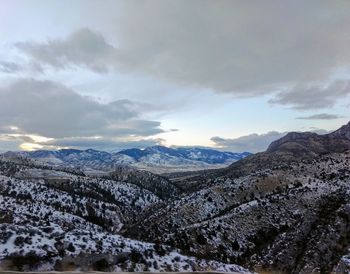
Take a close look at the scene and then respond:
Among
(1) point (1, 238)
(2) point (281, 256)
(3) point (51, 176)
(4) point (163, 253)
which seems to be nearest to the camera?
(1) point (1, 238)

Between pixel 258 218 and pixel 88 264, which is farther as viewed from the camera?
pixel 258 218

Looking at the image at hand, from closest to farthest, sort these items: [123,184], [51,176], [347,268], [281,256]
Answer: [347,268], [281,256], [123,184], [51,176]

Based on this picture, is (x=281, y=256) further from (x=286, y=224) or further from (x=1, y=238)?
(x=1, y=238)

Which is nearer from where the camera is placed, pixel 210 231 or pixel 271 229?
pixel 210 231

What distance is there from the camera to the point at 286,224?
57656 mm

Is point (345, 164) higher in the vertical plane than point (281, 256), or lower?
higher

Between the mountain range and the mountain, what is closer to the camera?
the mountain range

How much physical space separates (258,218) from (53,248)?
4106 centimetres

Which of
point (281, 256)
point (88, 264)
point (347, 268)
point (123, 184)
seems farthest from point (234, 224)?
point (123, 184)

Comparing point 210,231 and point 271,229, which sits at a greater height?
point 210,231

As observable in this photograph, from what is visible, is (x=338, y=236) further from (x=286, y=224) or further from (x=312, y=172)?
(x=312, y=172)

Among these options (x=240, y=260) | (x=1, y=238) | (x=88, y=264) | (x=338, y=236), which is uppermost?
(x=1, y=238)

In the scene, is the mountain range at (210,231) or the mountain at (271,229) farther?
the mountain at (271,229)

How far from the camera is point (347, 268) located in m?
35.7
